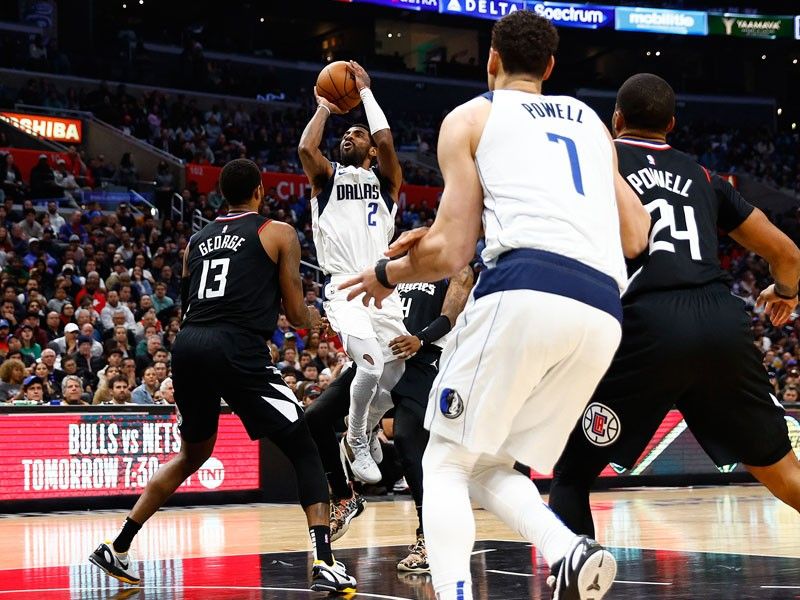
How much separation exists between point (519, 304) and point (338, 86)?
12.6 feet

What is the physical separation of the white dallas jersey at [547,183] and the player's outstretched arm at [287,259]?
2.30 meters

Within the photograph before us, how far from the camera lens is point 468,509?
3.62 m

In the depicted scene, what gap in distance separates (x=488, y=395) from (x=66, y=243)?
49.5 feet

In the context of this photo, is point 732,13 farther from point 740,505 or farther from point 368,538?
point 368,538

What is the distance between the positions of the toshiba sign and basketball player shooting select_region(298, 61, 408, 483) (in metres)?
17.6

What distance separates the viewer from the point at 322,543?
564 centimetres

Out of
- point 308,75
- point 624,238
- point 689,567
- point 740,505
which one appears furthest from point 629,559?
point 308,75

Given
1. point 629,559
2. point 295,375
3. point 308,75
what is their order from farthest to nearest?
1. point 308,75
2. point 295,375
3. point 629,559

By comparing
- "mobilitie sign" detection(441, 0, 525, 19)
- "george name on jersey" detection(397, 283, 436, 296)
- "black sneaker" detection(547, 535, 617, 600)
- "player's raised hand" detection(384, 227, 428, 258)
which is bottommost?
"black sneaker" detection(547, 535, 617, 600)

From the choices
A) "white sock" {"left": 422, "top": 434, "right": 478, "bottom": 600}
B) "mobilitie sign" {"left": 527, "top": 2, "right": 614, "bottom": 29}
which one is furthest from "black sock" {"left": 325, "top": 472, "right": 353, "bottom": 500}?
"mobilitie sign" {"left": 527, "top": 2, "right": 614, "bottom": 29}

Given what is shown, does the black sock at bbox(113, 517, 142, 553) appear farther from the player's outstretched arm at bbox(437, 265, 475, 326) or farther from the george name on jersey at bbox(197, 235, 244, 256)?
the player's outstretched arm at bbox(437, 265, 475, 326)

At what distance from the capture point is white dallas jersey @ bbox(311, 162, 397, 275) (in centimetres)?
695

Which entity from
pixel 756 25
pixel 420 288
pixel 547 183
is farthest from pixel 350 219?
pixel 756 25

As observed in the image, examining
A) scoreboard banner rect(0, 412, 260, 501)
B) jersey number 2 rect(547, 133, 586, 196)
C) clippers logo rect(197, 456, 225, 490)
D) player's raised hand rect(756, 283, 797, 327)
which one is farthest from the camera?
clippers logo rect(197, 456, 225, 490)
